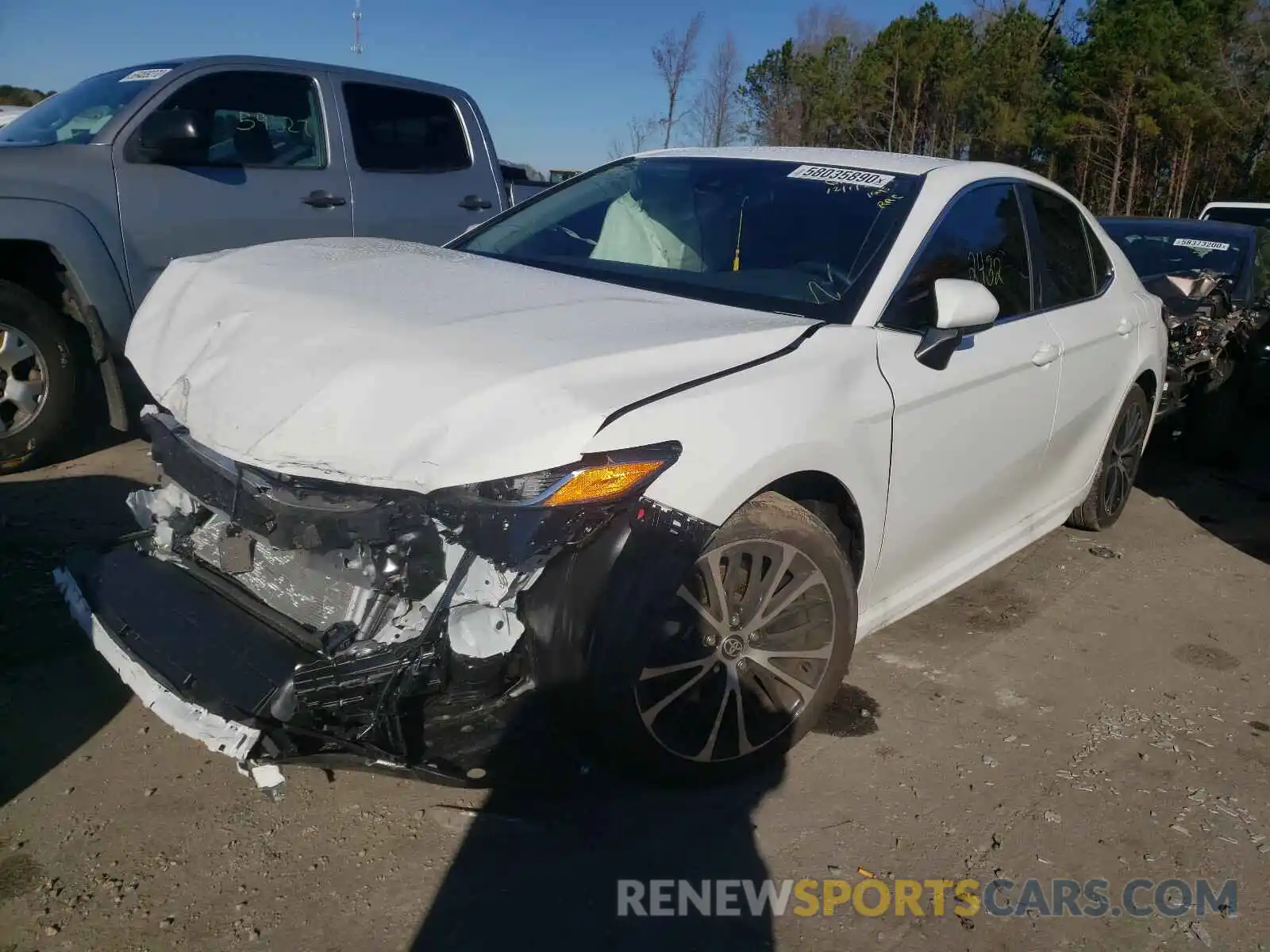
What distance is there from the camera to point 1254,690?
375 centimetres

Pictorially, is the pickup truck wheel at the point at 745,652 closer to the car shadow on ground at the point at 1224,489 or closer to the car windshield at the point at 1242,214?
the car shadow on ground at the point at 1224,489

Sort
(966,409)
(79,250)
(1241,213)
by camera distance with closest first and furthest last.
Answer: (966,409) < (79,250) < (1241,213)

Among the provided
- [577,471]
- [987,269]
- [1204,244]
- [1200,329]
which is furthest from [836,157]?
[1204,244]

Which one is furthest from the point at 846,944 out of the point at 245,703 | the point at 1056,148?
the point at 1056,148

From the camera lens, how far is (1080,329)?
13.6 ft

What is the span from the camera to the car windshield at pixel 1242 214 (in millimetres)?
12812

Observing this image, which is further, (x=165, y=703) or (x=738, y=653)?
(x=738, y=653)

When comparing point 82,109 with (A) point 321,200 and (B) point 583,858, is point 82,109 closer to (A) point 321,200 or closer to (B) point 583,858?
(A) point 321,200

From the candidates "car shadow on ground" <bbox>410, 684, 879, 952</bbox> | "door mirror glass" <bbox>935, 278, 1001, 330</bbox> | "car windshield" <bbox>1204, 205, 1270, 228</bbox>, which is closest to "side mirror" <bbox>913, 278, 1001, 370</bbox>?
"door mirror glass" <bbox>935, 278, 1001, 330</bbox>

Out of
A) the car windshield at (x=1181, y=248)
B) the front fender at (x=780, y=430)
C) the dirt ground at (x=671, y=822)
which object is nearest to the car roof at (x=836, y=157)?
the front fender at (x=780, y=430)

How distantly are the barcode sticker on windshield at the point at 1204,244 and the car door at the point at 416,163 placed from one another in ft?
17.1

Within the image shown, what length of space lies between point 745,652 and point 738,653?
0.03 m

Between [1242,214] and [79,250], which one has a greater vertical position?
[1242,214]

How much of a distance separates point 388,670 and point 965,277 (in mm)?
2399
